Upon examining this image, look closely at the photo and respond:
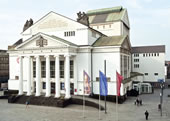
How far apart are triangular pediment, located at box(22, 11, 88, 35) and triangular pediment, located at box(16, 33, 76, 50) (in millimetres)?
4169

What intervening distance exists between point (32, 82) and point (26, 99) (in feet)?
19.0

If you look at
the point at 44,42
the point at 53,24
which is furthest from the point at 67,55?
the point at 53,24

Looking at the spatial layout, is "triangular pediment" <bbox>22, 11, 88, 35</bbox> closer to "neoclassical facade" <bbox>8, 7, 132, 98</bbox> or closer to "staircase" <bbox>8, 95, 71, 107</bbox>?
"neoclassical facade" <bbox>8, 7, 132, 98</bbox>

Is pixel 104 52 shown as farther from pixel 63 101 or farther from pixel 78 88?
pixel 63 101

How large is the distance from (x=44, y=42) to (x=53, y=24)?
6.04 meters

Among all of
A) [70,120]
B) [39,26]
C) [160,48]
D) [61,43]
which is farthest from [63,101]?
[160,48]

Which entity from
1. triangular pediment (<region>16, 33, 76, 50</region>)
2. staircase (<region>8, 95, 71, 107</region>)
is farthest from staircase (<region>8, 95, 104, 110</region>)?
triangular pediment (<region>16, 33, 76, 50</region>)

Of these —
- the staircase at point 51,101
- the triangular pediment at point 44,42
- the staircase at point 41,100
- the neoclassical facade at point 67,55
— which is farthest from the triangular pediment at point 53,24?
the staircase at point 41,100

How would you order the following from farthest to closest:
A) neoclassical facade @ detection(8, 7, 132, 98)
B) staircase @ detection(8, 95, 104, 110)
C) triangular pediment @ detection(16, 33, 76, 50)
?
neoclassical facade @ detection(8, 7, 132, 98)
triangular pediment @ detection(16, 33, 76, 50)
staircase @ detection(8, 95, 104, 110)

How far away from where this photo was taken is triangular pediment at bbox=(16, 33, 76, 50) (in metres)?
34.1

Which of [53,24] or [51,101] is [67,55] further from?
[53,24]

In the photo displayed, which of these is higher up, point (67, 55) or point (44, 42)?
point (44, 42)

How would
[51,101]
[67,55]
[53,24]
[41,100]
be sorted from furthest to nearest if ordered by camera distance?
1. [53,24]
2. [41,100]
3. [67,55]
4. [51,101]

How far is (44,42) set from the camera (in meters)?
35.7
